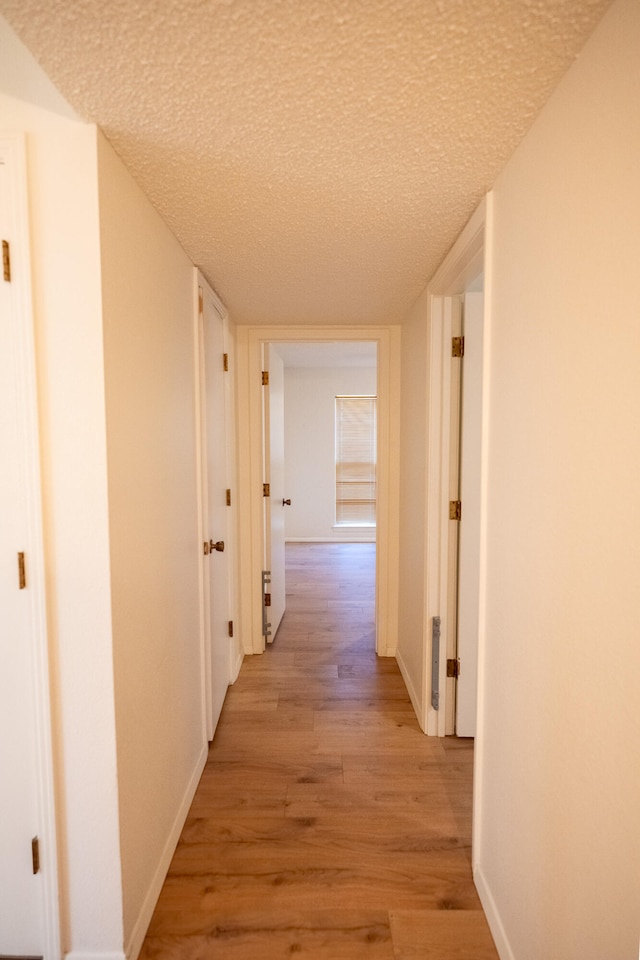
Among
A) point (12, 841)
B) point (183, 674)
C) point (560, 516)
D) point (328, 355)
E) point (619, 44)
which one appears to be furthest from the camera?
point (328, 355)

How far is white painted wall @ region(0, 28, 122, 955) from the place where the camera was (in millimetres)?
1141

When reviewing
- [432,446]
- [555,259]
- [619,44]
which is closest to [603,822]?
[555,259]

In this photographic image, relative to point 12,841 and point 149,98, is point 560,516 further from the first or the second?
point 12,841

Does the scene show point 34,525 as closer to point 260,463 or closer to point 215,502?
point 215,502

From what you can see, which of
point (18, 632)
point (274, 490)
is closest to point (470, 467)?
point (274, 490)

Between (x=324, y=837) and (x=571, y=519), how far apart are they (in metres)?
1.54

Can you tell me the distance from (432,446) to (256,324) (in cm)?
148

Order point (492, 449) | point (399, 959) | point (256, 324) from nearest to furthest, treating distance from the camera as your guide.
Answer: point (399, 959), point (492, 449), point (256, 324)

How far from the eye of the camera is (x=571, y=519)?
97 cm

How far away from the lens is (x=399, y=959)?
1338 millimetres

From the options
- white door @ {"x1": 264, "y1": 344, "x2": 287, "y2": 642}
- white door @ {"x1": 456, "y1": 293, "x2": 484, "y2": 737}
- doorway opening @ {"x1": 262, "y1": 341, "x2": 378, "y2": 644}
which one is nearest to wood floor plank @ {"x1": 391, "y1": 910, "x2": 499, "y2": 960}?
white door @ {"x1": 456, "y1": 293, "x2": 484, "y2": 737}

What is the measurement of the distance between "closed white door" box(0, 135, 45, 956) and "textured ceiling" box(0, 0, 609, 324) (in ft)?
1.30

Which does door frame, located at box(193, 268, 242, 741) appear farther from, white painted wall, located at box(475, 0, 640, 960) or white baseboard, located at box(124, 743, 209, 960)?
white painted wall, located at box(475, 0, 640, 960)

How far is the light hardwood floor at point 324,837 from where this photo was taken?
4.58ft
